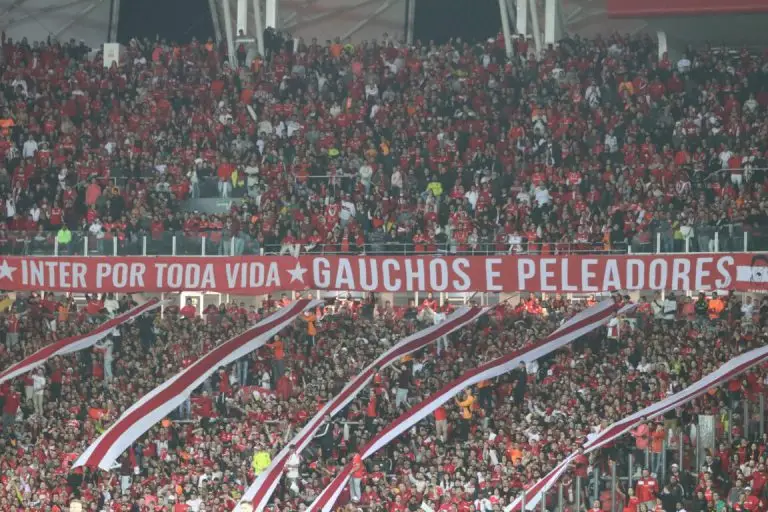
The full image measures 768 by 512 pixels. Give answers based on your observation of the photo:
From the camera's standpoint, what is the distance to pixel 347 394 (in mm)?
35812

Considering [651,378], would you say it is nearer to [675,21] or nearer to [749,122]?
[749,122]

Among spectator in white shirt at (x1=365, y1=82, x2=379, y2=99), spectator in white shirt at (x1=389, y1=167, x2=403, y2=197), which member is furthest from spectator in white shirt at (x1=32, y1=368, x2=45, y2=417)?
spectator in white shirt at (x1=365, y1=82, x2=379, y2=99)

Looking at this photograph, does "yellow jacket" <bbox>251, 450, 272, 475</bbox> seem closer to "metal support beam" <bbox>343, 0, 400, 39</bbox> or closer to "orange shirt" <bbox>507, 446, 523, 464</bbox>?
"orange shirt" <bbox>507, 446, 523, 464</bbox>

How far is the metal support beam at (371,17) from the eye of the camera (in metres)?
53.3

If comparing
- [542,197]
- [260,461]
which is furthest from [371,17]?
[260,461]

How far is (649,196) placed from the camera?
39125mm

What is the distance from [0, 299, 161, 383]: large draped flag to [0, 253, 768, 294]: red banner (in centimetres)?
68

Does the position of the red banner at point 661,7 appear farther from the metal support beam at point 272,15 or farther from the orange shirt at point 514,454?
the orange shirt at point 514,454

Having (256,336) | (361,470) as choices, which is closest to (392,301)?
(256,336)

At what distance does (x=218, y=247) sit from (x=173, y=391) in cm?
437

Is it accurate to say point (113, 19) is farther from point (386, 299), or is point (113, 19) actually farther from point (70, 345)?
point (70, 345)

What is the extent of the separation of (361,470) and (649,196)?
9.61 metres

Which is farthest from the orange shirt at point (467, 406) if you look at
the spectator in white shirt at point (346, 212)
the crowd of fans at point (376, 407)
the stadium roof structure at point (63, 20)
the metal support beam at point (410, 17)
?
the stadium roof structure at point (63, 20)

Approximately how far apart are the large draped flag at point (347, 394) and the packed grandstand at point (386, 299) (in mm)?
70
